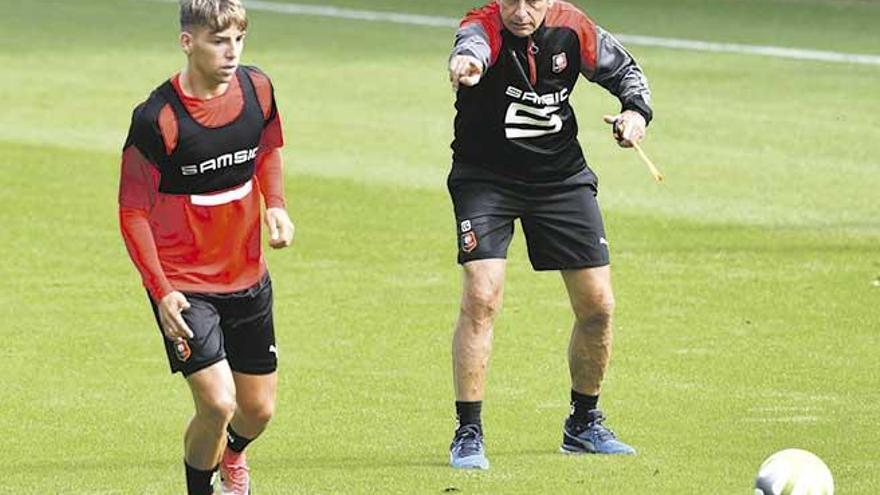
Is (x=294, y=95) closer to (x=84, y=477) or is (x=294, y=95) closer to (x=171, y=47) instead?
(x=171, y=47)

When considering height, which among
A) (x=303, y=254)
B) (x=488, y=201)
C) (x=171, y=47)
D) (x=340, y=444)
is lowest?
(x=171, y=47)

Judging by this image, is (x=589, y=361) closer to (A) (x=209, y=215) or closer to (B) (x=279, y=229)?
(B) (x=279, y=229)

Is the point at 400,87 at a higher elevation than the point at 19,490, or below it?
below

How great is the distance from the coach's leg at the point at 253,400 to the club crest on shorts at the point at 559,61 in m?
2.02

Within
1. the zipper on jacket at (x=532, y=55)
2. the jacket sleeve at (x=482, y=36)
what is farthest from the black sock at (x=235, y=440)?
the zipper on jacket at (x=532, y=55)

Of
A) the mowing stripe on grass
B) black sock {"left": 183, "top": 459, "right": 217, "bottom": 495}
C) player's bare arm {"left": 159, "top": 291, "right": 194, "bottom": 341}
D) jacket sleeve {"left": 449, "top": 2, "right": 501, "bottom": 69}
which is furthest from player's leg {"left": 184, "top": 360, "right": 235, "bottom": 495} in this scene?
the mowing stripe on grass

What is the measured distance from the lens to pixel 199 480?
9.41 metres

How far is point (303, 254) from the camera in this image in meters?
16.5

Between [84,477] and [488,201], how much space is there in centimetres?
224

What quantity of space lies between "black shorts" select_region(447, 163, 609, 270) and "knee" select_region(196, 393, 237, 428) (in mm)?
1808

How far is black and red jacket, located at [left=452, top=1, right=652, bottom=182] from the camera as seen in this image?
34.3 feet

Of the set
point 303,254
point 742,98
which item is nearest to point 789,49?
point 742,98

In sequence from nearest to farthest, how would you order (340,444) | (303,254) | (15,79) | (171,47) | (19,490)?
(19,490) → (340,444) → (303,254) → (15,79) → (171,47)

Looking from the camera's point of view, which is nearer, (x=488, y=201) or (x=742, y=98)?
(x=488, y=201)
